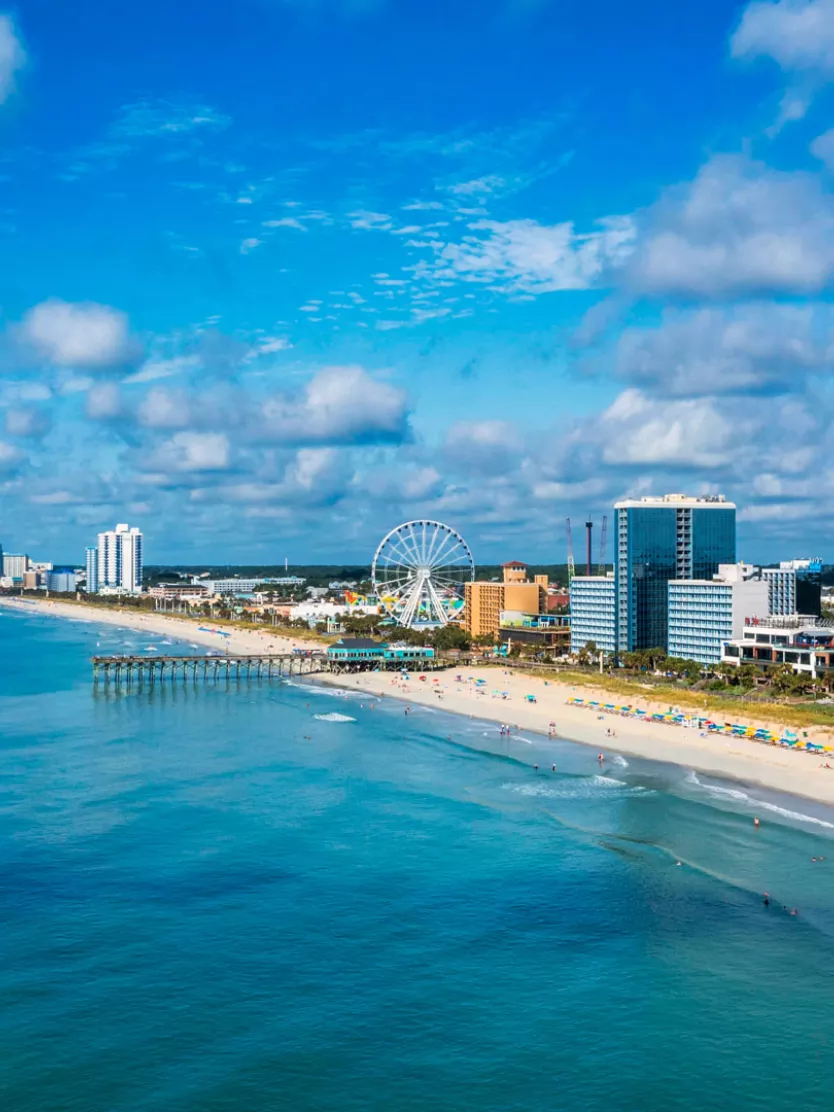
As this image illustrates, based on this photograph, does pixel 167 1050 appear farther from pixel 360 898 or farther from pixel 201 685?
pixel 201 685

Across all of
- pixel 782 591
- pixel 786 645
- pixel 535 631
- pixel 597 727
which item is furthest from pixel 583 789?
pixel 535 631

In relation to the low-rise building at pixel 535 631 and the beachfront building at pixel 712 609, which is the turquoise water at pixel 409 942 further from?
the low-rise building at pixel 535 631

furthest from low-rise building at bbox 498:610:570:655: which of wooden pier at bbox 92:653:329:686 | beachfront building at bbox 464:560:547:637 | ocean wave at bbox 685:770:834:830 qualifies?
ocean wave at bbox 685:770:834:830

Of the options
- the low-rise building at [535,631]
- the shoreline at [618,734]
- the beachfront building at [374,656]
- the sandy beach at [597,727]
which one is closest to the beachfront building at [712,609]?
the sandy beach at [597,727]

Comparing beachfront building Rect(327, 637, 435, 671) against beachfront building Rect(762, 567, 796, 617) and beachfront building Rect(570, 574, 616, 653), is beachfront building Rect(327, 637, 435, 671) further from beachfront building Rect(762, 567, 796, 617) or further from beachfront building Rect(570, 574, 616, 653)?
beachfront building Rect(762, 567, 796, 617)

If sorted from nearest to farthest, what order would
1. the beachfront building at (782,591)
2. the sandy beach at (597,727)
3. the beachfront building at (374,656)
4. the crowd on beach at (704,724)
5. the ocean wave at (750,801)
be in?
the ocean wave at (750,801) < the sandy beach at (597,727) < the crowd on beach at (704,724) < the beachfront building at (782,591) < the beachfront building at (374,656)
